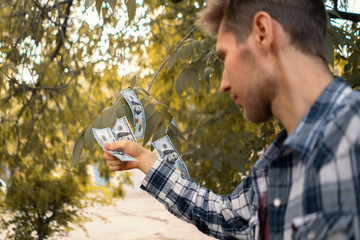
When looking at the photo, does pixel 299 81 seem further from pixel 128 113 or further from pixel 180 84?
pixel 180 84

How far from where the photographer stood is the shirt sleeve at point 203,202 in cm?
143

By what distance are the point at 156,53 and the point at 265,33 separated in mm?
4697

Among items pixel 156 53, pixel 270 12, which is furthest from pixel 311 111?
pixel 156 53

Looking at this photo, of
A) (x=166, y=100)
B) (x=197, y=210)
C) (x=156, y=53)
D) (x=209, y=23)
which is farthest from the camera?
(x=156, y=53)

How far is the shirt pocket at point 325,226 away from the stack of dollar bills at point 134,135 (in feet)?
2.34

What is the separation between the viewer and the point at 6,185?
4.75 m

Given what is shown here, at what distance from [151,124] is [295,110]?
0.80 meters

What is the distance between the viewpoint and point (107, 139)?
1.61 m

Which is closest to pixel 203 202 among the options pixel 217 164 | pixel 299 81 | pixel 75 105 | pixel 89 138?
pixel 89 138

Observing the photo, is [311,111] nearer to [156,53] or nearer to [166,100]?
[166,100]

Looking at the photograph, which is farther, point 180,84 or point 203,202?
point 180,84

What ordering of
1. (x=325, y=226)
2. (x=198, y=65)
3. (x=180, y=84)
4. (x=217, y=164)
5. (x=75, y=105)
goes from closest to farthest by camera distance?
(x=325, y=226), (x=180, y=84), (x=198, y=65), (x=217, y=164), (x=75, y=105)

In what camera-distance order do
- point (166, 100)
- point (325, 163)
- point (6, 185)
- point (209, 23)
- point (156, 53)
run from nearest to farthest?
point (325, 163)
point (209, 23)
point (6, 185)
point (166, 100)
point (156, 53)

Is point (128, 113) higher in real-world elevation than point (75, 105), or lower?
higher
